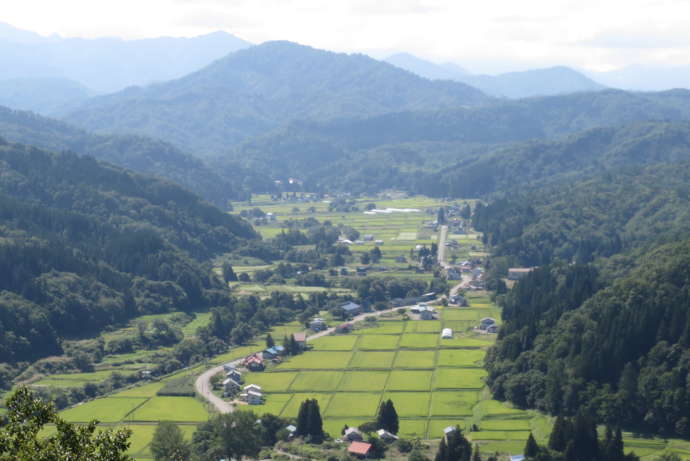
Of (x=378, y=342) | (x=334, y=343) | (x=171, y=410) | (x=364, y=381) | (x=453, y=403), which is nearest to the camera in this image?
(x=171, y=410)

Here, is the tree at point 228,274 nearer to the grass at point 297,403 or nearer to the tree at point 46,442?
the grass at point 297,403

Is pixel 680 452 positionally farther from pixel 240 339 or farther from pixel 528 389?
pixel 240 339

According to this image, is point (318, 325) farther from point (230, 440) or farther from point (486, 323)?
point (230, 440)

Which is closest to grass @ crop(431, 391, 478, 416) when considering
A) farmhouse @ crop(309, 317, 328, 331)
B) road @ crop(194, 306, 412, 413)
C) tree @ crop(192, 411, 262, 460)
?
tree @ crop(192, 411, 262, 460)

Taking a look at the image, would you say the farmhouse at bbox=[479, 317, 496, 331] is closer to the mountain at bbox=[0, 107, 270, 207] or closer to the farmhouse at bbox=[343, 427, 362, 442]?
the farmhouse at bbox=[343, 427, 362, 442]

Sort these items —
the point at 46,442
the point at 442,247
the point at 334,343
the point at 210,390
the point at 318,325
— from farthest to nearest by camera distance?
1. the point at 442,247
2. the point at 318,325
3. the point at 334,343
4. the point at 210,390
5. the point at 46,442

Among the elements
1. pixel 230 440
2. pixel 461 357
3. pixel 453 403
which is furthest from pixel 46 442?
pixel 461 357

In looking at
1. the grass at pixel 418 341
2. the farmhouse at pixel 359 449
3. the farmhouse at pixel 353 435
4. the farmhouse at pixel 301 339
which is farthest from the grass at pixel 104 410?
the grass at pixel 418 341
